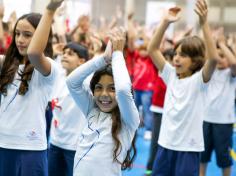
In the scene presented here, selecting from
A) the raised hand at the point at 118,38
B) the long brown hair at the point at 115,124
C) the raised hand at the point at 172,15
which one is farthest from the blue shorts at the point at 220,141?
the raised hand at the point at 118,38

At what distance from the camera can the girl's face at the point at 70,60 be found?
9.98 feet

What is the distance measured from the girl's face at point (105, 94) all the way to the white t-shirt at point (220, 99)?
2.10 m

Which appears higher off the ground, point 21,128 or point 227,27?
point 227,27

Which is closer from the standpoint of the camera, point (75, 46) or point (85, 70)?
point (85, 70)

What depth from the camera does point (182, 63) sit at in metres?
2.85

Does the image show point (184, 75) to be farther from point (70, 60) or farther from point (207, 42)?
point (70, 60)

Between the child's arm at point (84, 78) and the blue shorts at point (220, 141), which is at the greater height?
the child's arm at point (84, 78)

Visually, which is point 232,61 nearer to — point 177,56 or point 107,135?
point 177,56

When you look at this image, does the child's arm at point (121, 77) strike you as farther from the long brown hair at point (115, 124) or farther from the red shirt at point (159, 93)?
the red shirt at point (159, 93)

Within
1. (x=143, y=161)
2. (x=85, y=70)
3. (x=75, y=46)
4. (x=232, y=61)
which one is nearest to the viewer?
(x=85, y=70)

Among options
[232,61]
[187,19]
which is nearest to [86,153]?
[232,61]

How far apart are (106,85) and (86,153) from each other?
33cm

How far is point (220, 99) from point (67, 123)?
5.66 feet

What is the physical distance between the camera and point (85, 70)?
189cm
